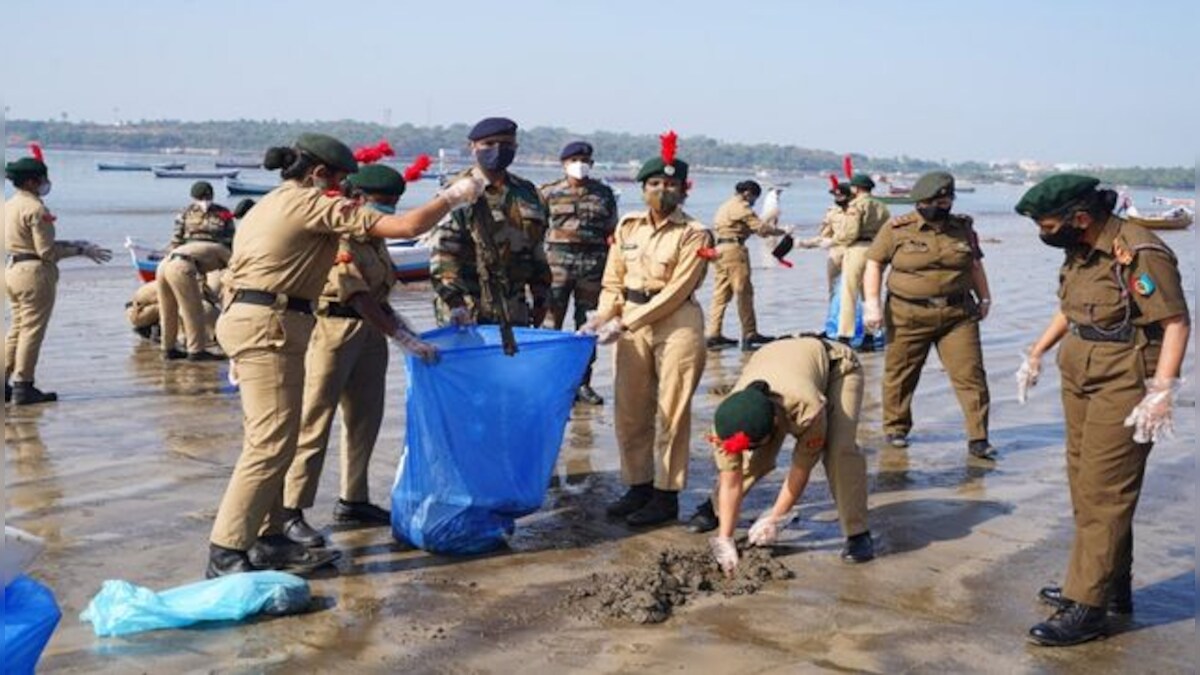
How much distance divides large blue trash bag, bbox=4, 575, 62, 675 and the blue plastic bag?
1729 millimetres

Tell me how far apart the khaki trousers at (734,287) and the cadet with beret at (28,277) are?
6.38m

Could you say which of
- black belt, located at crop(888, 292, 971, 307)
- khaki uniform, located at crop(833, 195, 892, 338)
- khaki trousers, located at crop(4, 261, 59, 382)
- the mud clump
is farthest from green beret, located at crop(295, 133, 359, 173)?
khaki uniform, located at crop(833, 195, 892, 338)

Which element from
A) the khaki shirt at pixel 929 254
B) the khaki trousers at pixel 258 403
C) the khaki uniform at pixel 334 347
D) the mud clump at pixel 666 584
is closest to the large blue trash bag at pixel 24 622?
the khaki trousers at pixel 258 403

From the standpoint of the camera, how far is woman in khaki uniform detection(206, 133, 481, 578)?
5.36m

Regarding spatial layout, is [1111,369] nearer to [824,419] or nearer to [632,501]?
[824,419]

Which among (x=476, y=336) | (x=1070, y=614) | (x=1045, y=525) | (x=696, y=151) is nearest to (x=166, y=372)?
(x=476, y=336)

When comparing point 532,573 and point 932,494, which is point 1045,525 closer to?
point 932,494

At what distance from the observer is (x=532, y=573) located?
577cm

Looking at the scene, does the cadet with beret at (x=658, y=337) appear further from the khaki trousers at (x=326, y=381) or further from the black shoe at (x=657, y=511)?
the khaki trousers at (x=326, y=381)

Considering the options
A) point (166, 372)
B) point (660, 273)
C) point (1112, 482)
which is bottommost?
point (166, 372)

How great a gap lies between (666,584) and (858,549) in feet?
3.53

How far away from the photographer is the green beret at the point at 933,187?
8.13 metres

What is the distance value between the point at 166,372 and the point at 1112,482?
27.5ft

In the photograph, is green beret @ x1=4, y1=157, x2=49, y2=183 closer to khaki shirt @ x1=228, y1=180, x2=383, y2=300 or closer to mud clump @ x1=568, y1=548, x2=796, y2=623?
khaki shirt @ x1=228, y1=180, x2=383, y2=300
